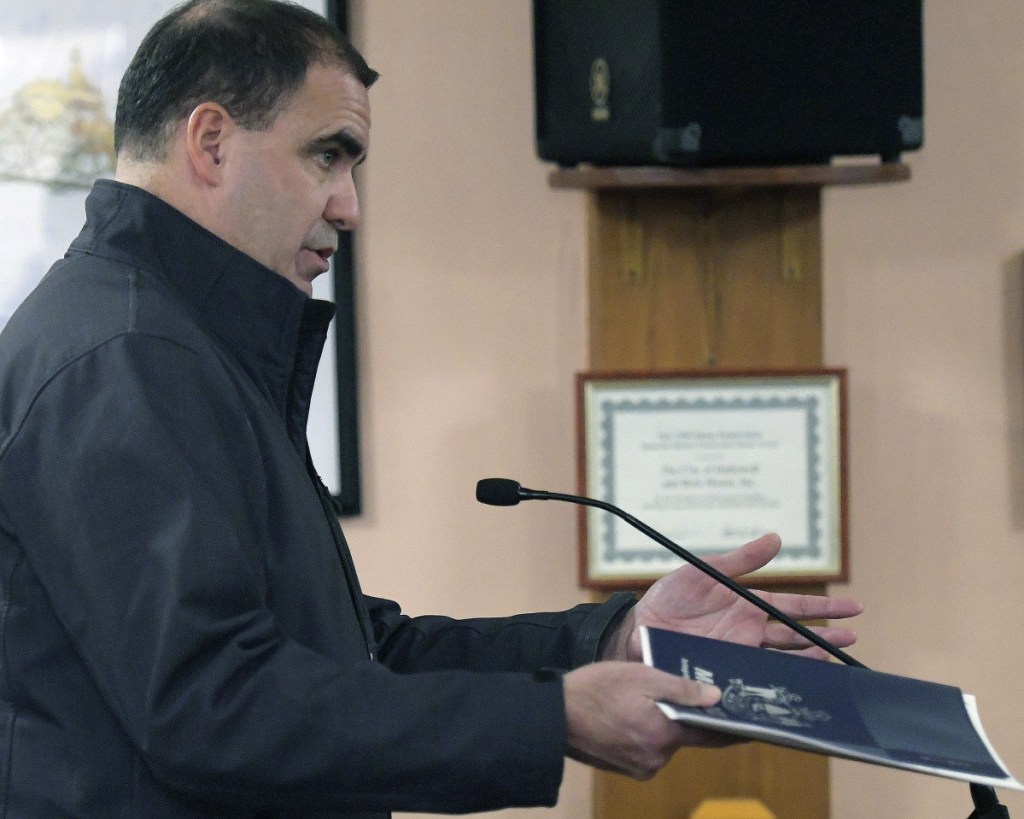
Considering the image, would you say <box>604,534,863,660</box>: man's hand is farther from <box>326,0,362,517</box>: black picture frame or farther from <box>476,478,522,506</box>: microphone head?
<box>326,0,362,517</box>: black picture frame

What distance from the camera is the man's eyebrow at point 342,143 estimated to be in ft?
3.89

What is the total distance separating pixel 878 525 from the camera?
2.28 m

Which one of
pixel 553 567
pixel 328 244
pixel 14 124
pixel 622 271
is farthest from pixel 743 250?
pixel 14 124

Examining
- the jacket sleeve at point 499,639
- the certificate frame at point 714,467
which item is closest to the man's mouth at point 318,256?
the jacket sleeve at point 499,639

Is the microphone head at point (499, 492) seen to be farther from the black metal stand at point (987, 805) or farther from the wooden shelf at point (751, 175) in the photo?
the wooden shelf at point (751, 175)

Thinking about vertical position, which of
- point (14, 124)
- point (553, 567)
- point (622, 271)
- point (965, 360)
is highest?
point (14, 124)

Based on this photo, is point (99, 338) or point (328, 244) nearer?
point (99, 338)

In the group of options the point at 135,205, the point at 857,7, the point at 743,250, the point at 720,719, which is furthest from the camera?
the point at 743,250

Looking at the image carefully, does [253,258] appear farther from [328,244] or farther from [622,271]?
[622,271]

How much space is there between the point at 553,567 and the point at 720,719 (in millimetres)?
1355

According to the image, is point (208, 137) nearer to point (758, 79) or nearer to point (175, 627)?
point (175, 627)

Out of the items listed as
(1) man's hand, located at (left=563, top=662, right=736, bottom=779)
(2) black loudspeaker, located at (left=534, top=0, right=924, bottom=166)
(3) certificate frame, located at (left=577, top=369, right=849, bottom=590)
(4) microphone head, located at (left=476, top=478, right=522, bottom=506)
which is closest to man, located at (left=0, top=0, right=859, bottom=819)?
(1) man's hand, located at (left=563, top=662, right=736, bottom=779)

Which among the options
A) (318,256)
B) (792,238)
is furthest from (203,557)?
(792,238)

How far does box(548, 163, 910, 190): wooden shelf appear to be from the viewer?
187 centimetres
